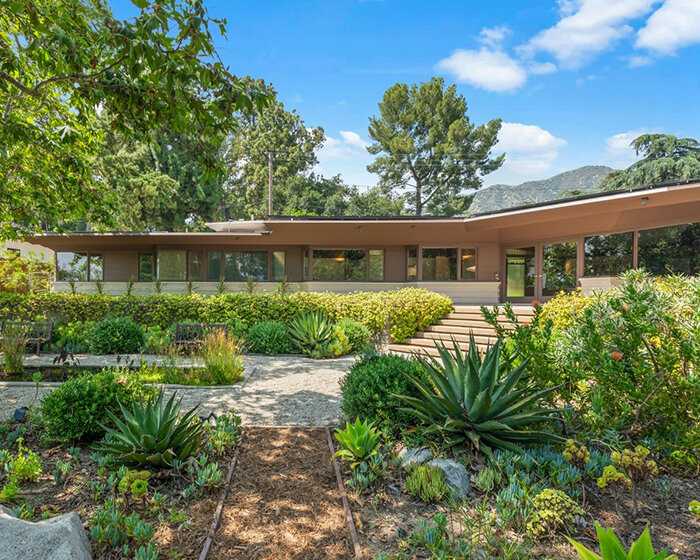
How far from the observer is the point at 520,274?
14.5 metres

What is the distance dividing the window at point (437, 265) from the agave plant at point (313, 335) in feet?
23.8

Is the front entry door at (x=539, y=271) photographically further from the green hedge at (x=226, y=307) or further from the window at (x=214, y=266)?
the window at (x=214, y=266)

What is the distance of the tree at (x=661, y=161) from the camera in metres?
21.5

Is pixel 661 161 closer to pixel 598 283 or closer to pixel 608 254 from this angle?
pixel 608 254

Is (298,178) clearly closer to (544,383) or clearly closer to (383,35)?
(383,35)

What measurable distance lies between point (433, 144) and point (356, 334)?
25.3 meters

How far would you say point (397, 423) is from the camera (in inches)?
157

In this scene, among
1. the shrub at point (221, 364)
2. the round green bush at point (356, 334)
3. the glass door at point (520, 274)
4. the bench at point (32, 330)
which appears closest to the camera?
the shrub at point (221, 364)

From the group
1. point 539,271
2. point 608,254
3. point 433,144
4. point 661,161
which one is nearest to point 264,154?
point 433,144

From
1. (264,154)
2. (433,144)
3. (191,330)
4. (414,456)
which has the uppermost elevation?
(433,144)

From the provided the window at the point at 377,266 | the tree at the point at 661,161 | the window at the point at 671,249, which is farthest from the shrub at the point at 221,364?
the tree at the point at 661,161

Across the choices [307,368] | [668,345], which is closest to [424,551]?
[668,345]

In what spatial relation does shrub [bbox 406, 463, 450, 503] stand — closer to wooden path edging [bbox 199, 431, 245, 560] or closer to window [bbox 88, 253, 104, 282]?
wooden path edging [bbox 199, 431, 245, 560]

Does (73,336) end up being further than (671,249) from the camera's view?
No
